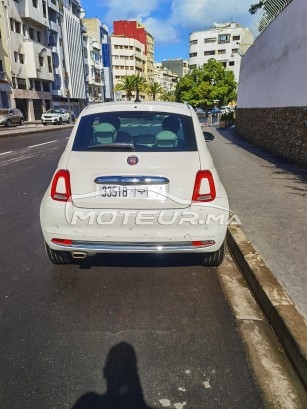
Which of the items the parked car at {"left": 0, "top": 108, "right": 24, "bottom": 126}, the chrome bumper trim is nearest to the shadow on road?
the chrome bumper trim

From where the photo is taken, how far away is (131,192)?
3010 mm

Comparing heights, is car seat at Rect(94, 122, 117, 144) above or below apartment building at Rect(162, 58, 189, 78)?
below

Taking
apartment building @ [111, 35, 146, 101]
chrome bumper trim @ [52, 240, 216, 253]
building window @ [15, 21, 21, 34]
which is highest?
apartment building @ [111, 35, 146, 101]

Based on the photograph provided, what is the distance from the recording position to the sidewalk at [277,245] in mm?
2500

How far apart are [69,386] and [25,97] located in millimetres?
47566

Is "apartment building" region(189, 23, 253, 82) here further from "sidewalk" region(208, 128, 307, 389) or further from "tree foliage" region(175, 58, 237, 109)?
"sidewalk" region(208, 128, 307, 389)

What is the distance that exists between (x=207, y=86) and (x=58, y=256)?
45883 mm

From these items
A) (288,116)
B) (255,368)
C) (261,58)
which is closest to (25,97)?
(261,58)

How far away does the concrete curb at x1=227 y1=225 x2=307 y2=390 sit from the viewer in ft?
7.38

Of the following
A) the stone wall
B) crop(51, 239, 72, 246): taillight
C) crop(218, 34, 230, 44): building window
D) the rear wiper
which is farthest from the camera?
crop(218, 34, 230, 44): building window

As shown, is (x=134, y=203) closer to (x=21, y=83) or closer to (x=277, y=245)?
(x=277, y=245)

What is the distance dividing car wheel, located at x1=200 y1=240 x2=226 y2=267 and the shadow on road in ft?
4.59

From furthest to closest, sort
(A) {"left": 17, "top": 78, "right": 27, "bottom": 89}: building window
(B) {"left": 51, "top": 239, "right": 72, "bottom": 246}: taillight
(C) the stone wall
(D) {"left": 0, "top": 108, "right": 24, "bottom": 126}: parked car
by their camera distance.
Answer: (A) {"left": 17, "top": 78, "right": 27, "bottom": 89}: building window
(D) {"left": 0, "top": 108, "right": 24, "bottom": 126}: parked car
(C) the stone wall
(B) {"left": 51, "top": 239, "right": 72, "bottom": 246}: taillight

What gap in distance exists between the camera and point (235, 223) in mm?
4586
